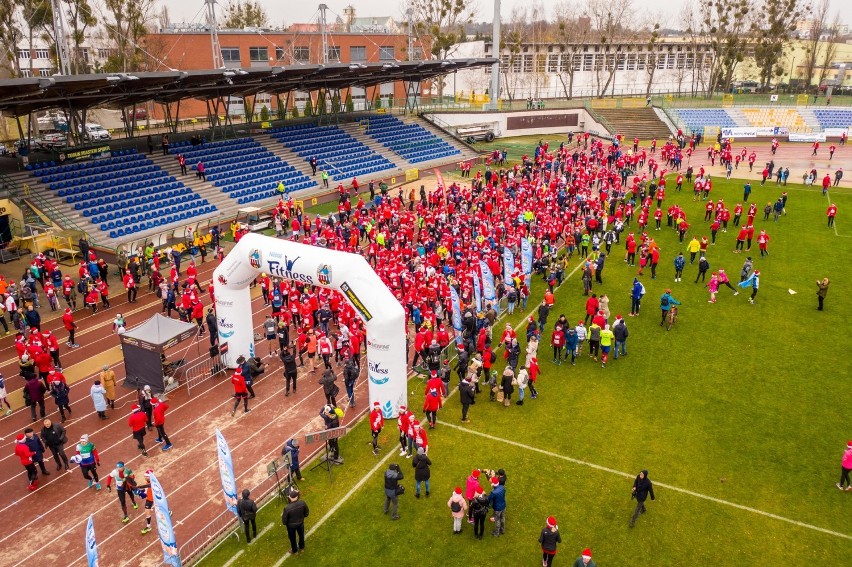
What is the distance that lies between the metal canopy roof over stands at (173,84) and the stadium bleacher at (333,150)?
3.45 metres

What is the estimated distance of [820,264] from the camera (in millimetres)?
26500

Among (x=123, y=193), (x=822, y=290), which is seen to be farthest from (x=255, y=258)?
(x=123, y=193)

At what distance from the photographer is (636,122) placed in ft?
207

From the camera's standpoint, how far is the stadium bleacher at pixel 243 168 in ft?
124

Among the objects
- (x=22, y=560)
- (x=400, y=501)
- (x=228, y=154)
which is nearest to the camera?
(x=22, y=560)

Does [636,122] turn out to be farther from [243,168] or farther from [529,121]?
[243,168]

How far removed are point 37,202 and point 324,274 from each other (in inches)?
893

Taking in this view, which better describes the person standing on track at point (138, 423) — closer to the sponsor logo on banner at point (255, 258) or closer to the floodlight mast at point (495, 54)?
the sponsor logo on banner at point (255, 258)

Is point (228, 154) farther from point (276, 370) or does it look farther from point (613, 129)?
point (613, 129)

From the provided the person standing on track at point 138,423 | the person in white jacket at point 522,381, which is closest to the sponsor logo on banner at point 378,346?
the person in white jacket at point 522,381

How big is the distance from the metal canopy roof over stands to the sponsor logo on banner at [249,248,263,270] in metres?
16.0

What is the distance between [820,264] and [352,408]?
21937 millimetres

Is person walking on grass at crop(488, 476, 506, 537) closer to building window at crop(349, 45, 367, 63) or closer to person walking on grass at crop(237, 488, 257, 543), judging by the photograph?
person walking on grass at crop(237, 488, 257, 543)

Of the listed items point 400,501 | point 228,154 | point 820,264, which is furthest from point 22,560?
point 228,154
